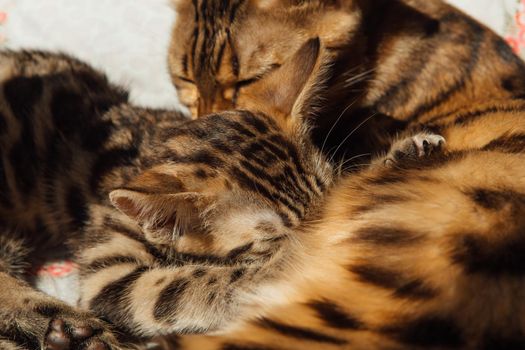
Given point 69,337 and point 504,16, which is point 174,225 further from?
point 504,16

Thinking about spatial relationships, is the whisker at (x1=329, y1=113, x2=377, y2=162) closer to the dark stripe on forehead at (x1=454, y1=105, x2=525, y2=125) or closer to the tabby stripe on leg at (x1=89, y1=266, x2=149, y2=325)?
the dark stripe on forehead at (x1=454, y1=105, x2=525, y2=125)

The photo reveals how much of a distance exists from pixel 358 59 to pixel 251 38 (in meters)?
0.36

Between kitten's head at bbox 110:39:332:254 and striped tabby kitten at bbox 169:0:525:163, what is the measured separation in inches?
7.0

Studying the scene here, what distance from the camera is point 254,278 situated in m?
1.53

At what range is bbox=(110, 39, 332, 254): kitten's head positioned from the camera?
1.60 metres

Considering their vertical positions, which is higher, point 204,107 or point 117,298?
point 204,107

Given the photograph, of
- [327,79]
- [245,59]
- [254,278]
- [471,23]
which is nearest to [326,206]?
[254,278]

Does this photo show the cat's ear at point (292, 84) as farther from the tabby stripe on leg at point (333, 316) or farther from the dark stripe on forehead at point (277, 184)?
the tabby stripe on leg at point (333, 316)

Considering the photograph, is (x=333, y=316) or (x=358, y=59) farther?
(x=358, y=59)

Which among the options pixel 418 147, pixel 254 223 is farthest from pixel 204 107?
pixel 418 147

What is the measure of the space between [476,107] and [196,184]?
930mm

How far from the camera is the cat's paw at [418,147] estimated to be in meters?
1.74

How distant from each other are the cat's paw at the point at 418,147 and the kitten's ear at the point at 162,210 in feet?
1.69

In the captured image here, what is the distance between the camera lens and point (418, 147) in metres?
1.76
